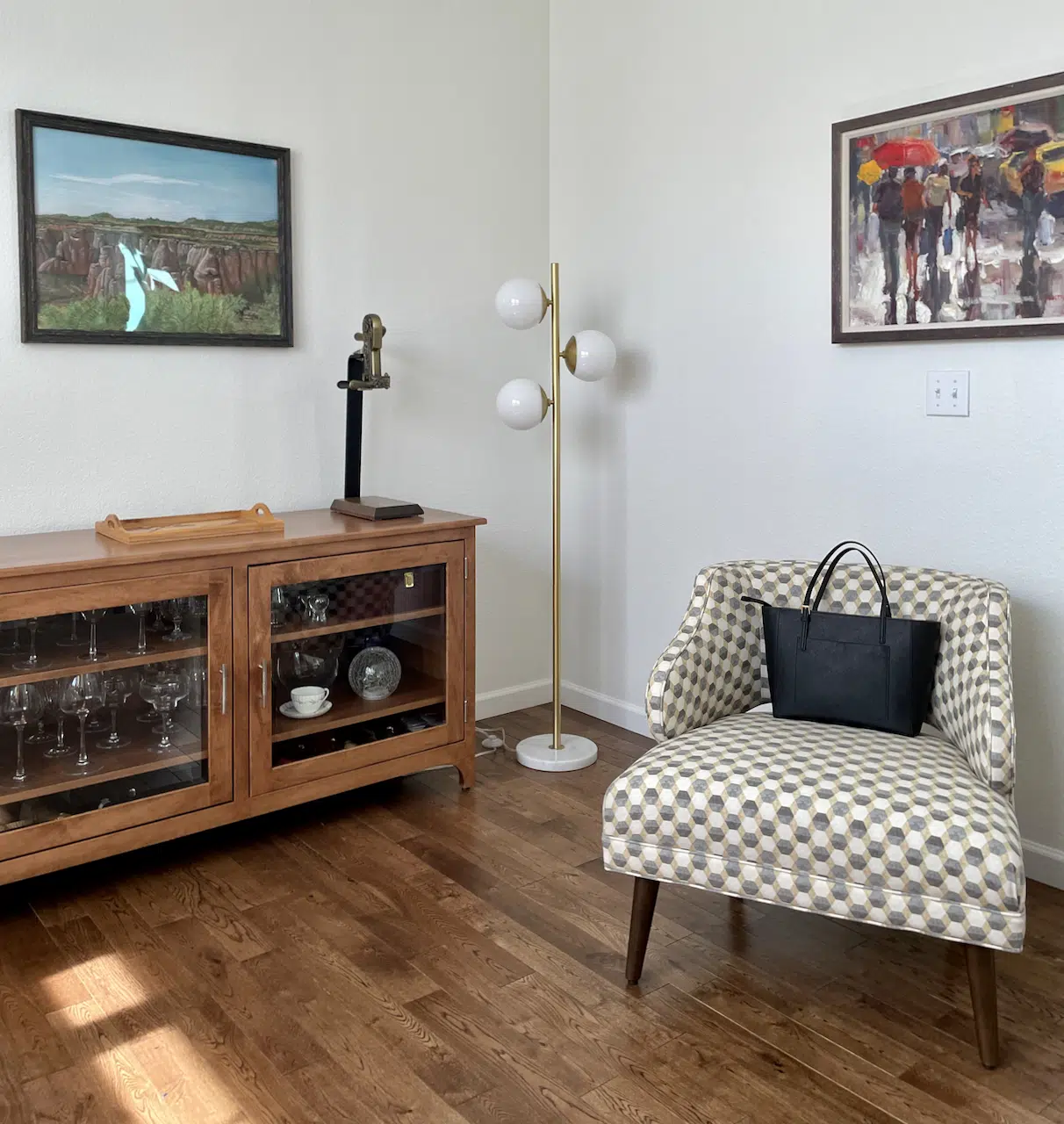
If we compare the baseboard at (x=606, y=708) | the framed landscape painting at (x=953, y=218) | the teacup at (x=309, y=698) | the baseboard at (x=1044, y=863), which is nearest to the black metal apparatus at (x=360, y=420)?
the teacup at (x=309, y=698)

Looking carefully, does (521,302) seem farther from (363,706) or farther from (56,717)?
(56,717)

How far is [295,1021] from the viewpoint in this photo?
6.21 ft

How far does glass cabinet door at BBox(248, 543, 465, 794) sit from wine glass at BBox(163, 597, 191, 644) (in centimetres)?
15

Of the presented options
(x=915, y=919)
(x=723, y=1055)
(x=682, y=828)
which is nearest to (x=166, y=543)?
(x=682, y=828)

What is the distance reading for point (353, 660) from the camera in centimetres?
276

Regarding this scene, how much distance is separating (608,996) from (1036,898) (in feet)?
3.42

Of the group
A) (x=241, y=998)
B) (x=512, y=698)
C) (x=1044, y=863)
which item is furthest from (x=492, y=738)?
(x=1044, y=863)

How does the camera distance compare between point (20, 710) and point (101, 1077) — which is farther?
point (20, 710)

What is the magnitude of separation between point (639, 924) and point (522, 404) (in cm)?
153

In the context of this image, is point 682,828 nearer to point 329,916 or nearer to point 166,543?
point 329,916

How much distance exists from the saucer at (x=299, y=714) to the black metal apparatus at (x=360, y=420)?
49 centimetres

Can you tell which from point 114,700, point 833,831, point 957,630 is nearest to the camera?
point 833,831

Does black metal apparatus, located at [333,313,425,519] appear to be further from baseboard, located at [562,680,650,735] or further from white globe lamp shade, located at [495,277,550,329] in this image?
baseboard, located at [562,680,650,735]

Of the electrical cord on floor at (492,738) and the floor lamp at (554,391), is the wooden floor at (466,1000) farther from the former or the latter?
the electrical cord on floor at (492,738)
